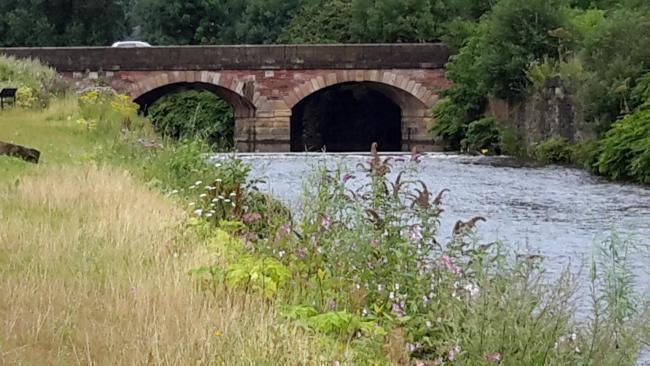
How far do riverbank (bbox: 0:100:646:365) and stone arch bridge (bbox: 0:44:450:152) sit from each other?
27.9 m

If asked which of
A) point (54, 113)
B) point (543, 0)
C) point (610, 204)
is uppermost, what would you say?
point (543, 0)

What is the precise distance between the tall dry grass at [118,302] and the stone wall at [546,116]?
702 inches

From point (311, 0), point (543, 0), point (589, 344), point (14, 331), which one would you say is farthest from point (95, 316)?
point (311, 0)

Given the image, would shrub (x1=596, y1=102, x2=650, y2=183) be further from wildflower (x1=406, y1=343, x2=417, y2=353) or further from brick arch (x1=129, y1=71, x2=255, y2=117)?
brick arch (x1=129, y1=71, x2=255, y2=117)

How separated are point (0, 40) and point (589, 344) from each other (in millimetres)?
48764

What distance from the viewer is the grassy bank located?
14.9 feet

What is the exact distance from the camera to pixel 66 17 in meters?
51.8

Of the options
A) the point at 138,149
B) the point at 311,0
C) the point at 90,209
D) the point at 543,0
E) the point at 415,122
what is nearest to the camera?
the point at 90,209

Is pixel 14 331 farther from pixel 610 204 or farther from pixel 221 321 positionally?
pixel 610 204

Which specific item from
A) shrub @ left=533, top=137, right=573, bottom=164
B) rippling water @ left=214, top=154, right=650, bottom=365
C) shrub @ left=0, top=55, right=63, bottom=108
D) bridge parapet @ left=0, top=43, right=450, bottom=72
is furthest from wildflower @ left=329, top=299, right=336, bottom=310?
bridge parapet @ left=0, top=43, right=450, bottom=72

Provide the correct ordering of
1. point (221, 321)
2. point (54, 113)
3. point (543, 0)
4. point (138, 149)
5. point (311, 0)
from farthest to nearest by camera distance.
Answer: point (311, 0) < point (543, 0) < point (54, 113) < point (138, 149) < point (221, 321)

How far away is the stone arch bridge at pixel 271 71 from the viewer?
36219 mm

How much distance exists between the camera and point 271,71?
37.4 metres

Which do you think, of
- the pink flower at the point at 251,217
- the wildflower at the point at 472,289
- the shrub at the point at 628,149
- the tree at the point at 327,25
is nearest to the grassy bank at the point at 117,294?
the pink flower at the point at 251,217
